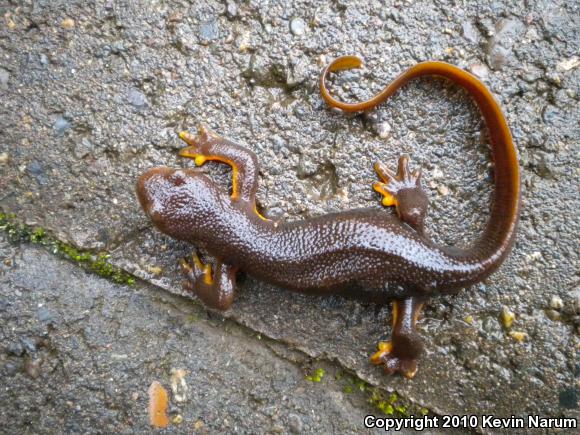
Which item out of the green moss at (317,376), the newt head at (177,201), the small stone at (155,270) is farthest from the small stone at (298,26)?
the green moss at (317,376)

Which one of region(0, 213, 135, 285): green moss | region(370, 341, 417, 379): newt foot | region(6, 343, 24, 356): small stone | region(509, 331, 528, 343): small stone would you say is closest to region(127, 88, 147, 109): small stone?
region(0, 213, 135, 285): green moss

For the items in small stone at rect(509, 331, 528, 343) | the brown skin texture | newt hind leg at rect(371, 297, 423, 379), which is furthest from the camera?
small stone at rect(509, 331, 528, 343)

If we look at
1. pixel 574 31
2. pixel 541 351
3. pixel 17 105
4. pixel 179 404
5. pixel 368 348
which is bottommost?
pixel 179 404

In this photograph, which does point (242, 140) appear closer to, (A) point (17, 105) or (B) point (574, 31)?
(A) point (17, 105)

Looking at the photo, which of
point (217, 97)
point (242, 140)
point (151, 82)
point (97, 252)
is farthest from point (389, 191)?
point (97, 252)

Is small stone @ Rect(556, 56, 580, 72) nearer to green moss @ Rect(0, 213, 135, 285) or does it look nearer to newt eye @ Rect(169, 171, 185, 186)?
newt eye @ Rect(169, 171, 185, 186)

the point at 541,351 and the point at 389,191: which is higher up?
the point at 389,191
